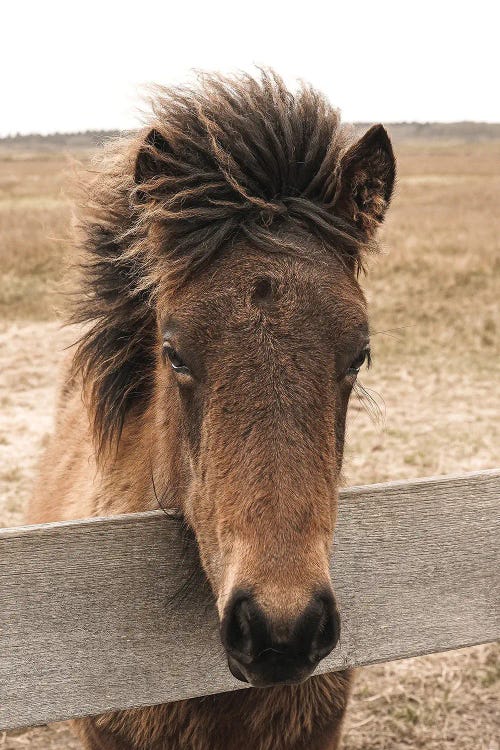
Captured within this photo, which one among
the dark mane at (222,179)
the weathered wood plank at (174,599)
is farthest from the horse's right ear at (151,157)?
the weathered wood plank at (174,599)

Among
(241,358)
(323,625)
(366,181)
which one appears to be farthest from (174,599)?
(366,181)

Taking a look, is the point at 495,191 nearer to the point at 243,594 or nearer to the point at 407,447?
the point at 407,447

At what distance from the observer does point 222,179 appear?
7.79ft

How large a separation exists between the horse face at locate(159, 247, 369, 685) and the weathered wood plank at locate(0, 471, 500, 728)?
163mm

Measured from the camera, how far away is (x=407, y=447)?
8.04 meters

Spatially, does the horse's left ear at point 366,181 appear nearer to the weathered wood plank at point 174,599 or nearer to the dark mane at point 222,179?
the dark mane at point 222,179

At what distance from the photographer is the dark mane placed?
7.62 ft

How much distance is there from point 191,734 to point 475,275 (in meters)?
16.4

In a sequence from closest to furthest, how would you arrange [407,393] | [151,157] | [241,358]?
1. [241,358]
2. [151,157]
3. [407,393]

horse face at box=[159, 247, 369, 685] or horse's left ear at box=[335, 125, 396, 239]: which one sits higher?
horse's left ear at box=[335, 125, 396, 239]

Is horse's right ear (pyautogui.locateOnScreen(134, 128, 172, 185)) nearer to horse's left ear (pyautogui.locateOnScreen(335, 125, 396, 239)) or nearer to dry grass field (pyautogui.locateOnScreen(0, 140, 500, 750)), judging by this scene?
horse's left ear (pyautogui.locateOnScreen(335, 125, 396, 239))

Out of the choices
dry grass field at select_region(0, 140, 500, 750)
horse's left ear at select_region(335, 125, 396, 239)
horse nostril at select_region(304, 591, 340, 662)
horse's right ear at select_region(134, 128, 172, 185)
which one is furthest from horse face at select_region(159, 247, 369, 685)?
dry grass field at select_region(0, 140, 500, 750)

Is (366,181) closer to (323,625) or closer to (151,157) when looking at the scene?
(151,157)

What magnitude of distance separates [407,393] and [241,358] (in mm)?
8218
